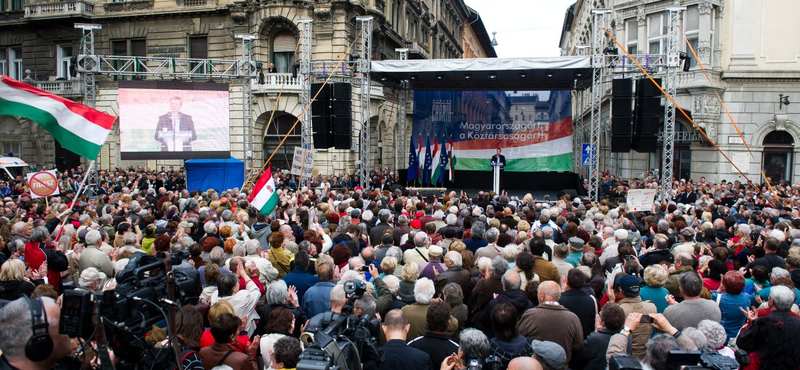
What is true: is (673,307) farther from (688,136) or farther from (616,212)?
(688,136)

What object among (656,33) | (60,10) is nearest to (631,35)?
(656,33)

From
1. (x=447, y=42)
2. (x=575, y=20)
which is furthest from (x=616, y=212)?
(x=575, y=20)

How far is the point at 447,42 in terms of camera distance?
51.6m

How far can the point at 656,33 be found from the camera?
26281 mm

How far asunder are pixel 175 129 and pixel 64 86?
15.0 metres

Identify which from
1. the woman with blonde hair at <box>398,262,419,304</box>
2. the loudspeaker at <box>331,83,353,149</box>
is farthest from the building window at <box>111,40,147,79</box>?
the woman with blonde hair at <box>398,262,419,304</box>

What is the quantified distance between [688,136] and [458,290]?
76.4 ft

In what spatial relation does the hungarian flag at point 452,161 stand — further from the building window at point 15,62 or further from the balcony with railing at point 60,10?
the building window at point 15,62

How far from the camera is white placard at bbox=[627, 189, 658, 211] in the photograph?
12.9 metres

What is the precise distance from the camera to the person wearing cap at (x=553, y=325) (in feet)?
15.5

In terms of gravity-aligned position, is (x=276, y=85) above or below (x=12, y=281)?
above

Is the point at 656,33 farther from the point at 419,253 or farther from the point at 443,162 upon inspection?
the point at 419,253

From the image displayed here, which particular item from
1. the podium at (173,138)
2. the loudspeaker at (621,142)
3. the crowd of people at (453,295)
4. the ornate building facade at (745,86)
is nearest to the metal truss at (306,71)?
the podium at (173,138)

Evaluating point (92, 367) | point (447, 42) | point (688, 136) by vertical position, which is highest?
point (447, 42)
